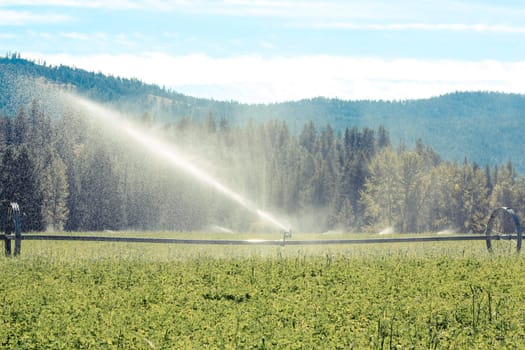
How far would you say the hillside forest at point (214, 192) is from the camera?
113 meters

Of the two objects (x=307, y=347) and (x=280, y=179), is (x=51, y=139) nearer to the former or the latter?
(x=280, y=179)

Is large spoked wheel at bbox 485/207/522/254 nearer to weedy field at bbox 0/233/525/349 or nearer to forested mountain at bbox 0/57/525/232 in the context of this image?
weedy field at bbox 0/233/525/349

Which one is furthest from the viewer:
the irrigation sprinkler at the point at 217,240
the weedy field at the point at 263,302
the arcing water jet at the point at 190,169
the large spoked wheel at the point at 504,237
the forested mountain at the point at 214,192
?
the arcing water jet at the point at 190,169

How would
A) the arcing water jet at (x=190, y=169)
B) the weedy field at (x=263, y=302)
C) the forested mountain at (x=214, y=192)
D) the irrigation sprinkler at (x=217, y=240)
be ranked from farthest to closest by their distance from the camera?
1. the arcing water jet at (x=190, y=169)
2. the forested mountain at (x=214, y=192)
3. the irrigation sprinkler at (x=217, y=240)
4. the weedy field at (x=263, y=302)

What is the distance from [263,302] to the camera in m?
18.1

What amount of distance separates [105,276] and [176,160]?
11769cm

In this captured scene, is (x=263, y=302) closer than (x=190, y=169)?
Yes

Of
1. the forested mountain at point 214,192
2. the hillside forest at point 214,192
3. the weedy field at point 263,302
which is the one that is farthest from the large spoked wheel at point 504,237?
the forested mountain at point 214,192

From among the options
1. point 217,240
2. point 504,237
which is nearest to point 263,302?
point 217,240

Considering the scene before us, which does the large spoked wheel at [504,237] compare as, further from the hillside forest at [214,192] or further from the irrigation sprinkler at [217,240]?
the hillside forest at [214,192]

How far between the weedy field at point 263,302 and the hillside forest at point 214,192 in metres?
77.2

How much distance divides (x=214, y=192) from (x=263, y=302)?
107 m

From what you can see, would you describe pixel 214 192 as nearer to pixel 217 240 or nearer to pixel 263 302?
pixel 217 240

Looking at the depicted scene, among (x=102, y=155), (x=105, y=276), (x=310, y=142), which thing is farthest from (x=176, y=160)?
(x=105, y=276)
